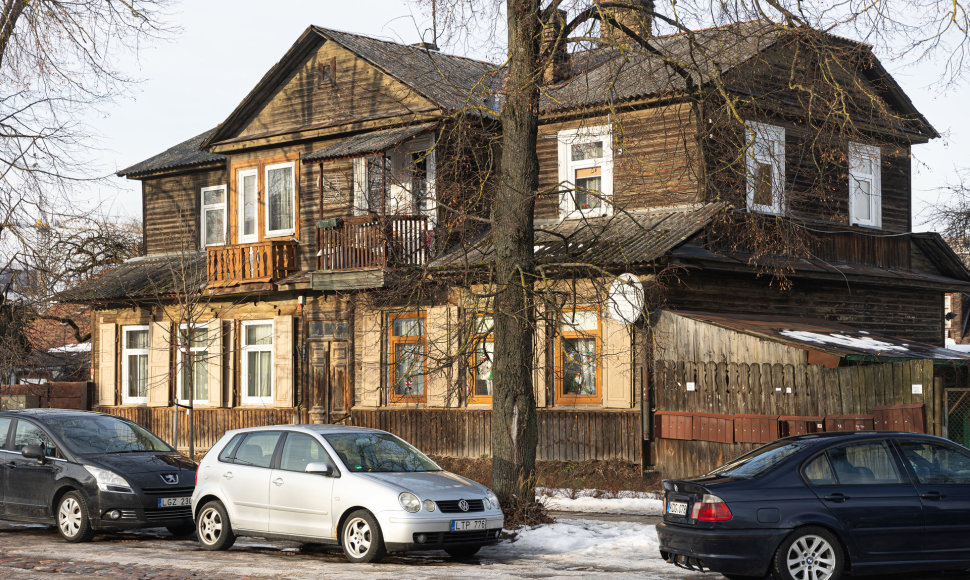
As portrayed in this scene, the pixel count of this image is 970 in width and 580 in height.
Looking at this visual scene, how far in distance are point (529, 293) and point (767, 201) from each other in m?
3.83

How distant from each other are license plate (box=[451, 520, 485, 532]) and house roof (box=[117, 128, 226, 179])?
18107mm

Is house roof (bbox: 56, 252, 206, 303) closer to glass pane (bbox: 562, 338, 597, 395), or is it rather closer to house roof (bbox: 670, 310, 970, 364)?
glass pane (bbox: 562, 338, 597, 395)

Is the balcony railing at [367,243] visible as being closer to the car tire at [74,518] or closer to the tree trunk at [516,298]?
the tree trunk at [516,298]

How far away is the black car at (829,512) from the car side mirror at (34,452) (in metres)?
8.13

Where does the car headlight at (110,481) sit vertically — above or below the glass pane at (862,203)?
below

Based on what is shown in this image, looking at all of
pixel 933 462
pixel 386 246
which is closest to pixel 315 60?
pixel 386 246

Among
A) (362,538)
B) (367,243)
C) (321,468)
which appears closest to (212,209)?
(367,243)

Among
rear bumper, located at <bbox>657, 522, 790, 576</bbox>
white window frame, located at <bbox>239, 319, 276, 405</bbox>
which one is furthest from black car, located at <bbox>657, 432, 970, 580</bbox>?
white window frame, located at <bbox>239, 319, 276, 405</bbox>

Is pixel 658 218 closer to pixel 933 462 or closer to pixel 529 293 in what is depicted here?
pixel 529 293

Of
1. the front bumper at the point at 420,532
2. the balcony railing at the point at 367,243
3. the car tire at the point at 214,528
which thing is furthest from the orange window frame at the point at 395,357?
the front bumper at the point at 420,532

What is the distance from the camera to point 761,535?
10109mm

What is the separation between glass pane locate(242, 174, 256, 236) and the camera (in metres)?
26.8

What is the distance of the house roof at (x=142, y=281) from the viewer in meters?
27.1

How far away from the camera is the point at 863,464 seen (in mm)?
10609
